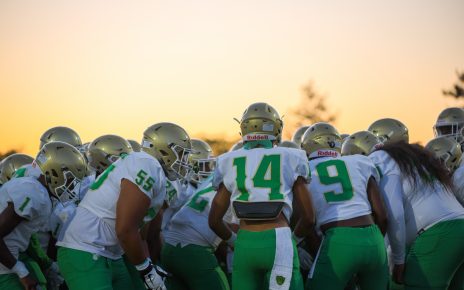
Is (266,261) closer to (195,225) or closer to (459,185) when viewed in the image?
(195,225)

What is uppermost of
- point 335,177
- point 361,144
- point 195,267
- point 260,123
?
point 260,123

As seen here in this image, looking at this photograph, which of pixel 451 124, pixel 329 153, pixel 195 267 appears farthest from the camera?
pixel 451 124

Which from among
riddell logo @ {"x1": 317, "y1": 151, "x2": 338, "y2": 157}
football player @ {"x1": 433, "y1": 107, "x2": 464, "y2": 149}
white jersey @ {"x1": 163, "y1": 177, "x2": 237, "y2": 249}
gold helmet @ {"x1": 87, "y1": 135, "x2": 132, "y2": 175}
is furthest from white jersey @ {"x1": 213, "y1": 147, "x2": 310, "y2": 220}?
football player @ {"x1": 433, "y1": 107, "x2": 464, "y2": 149}

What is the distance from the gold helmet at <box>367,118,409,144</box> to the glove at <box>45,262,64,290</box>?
4395 millimetres

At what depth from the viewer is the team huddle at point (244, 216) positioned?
5.17 meters

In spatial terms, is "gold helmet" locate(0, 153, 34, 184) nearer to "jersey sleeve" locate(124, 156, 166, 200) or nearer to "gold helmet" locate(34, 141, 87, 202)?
"gold helmet" locate(34, 141, 87, 202)

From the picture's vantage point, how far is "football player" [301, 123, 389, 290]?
5711 millimetres

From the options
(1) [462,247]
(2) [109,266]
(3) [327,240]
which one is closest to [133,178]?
(2) [109,266]

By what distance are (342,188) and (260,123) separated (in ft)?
2.97

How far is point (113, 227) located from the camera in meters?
5.20

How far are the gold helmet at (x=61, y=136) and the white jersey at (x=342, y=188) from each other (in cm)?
376

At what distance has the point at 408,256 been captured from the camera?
6254 mm

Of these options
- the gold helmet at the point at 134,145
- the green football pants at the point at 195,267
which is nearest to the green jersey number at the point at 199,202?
the green football pants at the point at 195,267

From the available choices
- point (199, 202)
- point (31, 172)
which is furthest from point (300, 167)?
point (31, 172)
